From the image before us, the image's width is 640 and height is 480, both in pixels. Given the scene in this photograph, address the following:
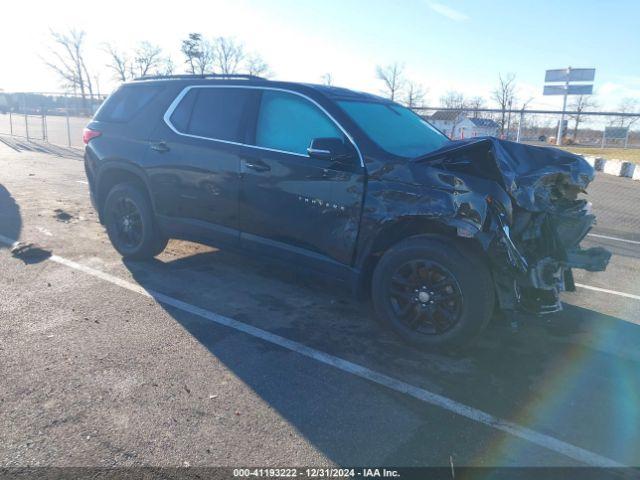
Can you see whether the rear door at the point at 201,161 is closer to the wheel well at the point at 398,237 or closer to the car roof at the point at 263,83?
the car roof at the point at 263,83

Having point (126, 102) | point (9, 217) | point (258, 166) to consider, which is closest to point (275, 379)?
point (258, 166)

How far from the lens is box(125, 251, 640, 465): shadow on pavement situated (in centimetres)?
282

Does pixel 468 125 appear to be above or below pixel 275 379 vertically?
above

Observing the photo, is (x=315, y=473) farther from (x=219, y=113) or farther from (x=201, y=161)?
(x=219, y=113)

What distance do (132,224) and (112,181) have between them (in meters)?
0.60

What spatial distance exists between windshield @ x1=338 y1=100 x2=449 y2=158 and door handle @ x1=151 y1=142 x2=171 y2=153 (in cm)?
191

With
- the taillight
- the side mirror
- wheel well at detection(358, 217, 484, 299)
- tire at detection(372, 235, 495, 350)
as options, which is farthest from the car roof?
tire at detection(372, 235, 495, 350)

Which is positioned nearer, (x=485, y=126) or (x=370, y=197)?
(x=370, y=197)

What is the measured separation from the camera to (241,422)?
292cm

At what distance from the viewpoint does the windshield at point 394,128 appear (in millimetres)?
4178

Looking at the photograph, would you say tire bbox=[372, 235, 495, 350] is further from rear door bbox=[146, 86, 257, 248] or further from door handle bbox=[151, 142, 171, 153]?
door handle bbox=[151, 142, 171, 153]

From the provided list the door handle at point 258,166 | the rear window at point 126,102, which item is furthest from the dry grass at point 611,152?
the door handle at point 258,166

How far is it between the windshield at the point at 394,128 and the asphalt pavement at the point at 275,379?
1.52 meters

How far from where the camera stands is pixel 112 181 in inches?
229
